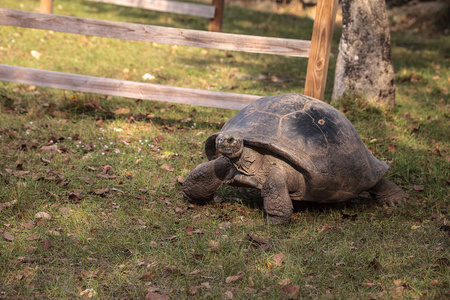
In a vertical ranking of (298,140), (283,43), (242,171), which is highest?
(283,43)

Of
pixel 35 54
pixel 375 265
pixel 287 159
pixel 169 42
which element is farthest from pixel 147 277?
pixel 35 54

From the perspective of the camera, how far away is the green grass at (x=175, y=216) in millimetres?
3143

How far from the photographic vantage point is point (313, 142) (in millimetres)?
3963

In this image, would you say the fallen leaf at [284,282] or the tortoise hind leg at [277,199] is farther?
the tortoise hind leg at [277,199]

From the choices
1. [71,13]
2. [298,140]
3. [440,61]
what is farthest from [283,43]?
[71,13]

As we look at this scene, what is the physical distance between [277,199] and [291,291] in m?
1.00

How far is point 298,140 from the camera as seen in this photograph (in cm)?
394

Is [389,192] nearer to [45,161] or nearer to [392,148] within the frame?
[392,148]

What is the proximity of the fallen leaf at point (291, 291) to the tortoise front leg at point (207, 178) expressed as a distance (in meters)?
1.39

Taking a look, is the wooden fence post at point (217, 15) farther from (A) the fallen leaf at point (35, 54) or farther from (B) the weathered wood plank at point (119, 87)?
(B) the weathered wood plank at point (119, 87)

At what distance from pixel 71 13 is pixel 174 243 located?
31.2 feet

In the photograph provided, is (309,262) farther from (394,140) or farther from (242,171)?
(394,140)

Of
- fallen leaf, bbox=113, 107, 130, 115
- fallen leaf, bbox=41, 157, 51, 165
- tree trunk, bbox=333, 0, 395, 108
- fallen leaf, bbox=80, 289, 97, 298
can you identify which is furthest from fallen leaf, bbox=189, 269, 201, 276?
tree trunk, bbox=333, 0, 395, 108

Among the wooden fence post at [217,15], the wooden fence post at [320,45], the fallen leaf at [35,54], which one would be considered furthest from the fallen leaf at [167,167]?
the wooden fence post at [217,15]
